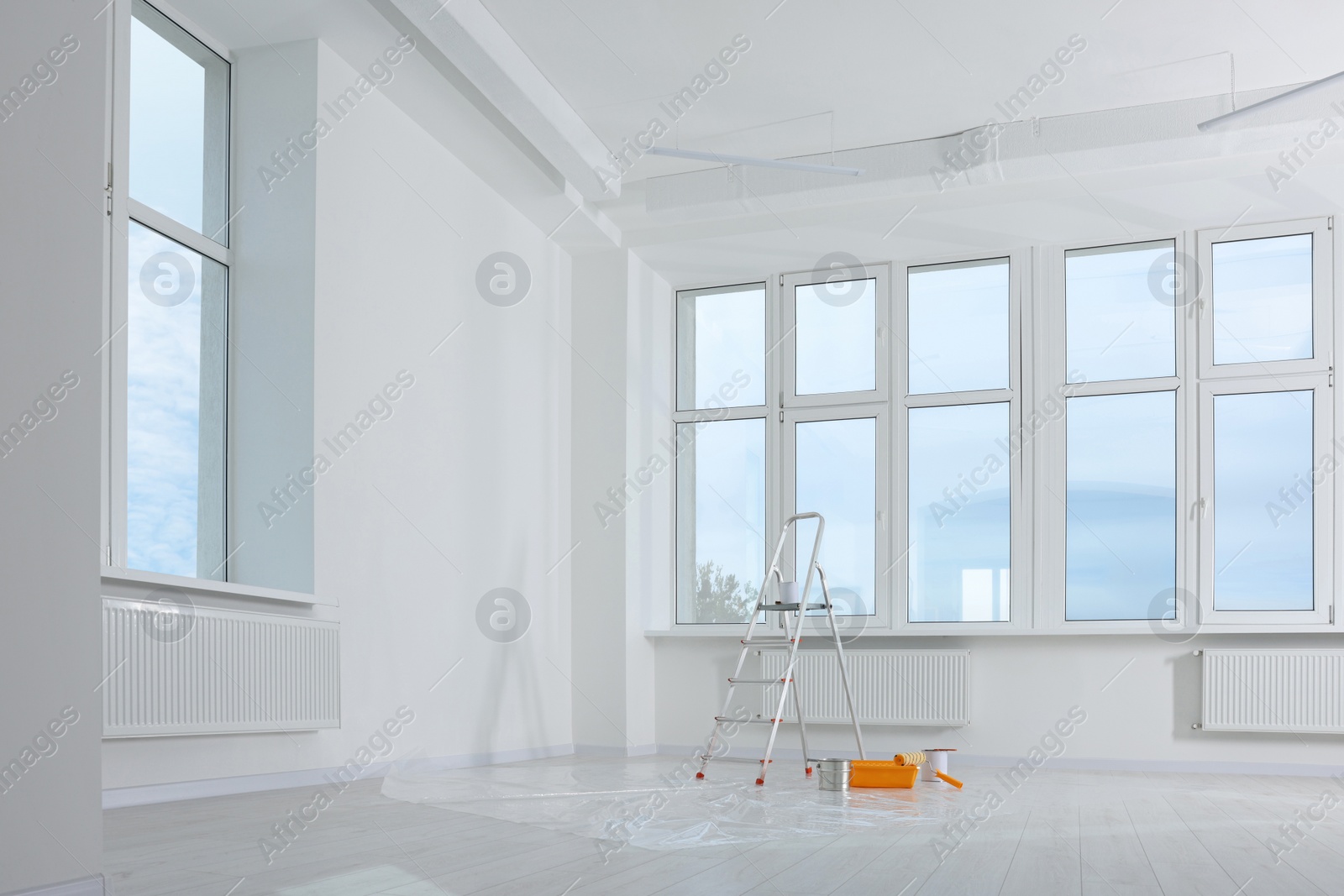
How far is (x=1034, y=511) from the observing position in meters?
6.64

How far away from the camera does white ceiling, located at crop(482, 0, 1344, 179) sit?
492 centimetres

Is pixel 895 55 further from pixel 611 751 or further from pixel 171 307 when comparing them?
pixel 611 751

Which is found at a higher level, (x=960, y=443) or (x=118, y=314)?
(x=118, y=314)

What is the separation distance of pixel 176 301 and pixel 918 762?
3737 millimetres

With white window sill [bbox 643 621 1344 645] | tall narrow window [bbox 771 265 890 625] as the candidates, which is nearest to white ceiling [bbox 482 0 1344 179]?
tall narrow window [bbox 771 265 890 625]

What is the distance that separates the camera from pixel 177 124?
183 inches

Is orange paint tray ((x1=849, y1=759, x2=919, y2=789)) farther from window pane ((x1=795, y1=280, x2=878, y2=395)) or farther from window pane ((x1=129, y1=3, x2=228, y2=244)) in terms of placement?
window pane ((x1=129, y1=3, x2=228, y2=244))

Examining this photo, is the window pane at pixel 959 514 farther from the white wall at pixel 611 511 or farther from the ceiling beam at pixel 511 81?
the ceiling beam at pixel 511 81

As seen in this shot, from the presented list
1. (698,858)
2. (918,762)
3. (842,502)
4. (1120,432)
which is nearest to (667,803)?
(698,858)

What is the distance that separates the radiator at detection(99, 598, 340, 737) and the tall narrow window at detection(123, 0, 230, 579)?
46 cm

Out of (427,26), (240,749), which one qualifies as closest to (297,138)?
(427,26)

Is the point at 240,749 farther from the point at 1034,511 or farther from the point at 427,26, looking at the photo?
the point at 1034,511

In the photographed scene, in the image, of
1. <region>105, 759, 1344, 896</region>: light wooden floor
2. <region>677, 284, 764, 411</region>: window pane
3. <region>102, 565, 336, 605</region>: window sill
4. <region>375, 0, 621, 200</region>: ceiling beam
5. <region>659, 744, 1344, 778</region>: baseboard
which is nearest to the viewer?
<region>105, 759, 1344, 896</region>: light wooden floor

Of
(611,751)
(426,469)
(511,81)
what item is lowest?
(611,751)
